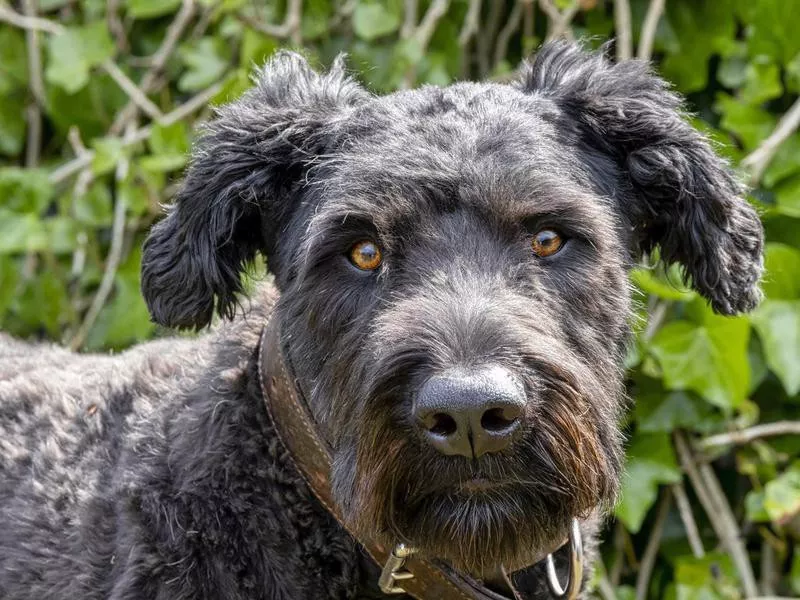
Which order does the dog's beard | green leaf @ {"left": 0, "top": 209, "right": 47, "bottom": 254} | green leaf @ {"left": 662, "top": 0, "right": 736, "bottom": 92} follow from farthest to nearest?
green leaf @ {"left": 0, "top": 209, "right": 47, "bottom": 254} < green leaf @ {"left": 662, "top": 0, "right": 736, "bottom": 92} < the dog's beard

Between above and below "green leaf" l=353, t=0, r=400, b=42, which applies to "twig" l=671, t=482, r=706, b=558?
below

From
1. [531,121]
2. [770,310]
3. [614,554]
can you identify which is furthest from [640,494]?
[531,121]

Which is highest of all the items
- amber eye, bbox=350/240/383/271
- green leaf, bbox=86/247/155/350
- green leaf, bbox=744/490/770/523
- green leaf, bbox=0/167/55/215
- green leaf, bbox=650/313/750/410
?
amber eye, bbox=350/240/383/271

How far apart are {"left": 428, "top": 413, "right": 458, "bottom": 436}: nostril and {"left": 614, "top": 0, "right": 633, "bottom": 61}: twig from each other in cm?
271

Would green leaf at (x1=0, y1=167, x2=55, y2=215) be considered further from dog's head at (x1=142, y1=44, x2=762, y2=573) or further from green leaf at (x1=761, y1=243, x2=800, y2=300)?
green leaf at (x1=761, y1=243, x2=800, y2=300)

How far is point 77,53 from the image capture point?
5.31 m

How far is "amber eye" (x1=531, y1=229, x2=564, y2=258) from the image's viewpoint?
96.8 inches

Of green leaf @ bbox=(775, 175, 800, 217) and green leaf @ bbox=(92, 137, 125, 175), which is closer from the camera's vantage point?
green leaf @ bbox=(775, 175, 800, 217)

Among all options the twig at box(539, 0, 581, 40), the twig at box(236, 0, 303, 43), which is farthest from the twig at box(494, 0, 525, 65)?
the twig at box(236, 0, 303, 43)

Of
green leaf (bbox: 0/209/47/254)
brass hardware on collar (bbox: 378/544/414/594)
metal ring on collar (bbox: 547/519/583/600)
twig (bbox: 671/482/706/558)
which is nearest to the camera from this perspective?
brass hardware on collar (bbox: 378/544/414/594)

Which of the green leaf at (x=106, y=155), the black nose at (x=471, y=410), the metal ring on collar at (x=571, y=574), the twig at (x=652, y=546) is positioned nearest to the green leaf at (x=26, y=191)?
the green leaf at (x=106, y=155)

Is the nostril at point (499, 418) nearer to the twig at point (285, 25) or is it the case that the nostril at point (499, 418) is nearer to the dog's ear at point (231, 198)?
the dog's ear at point (231, 198)

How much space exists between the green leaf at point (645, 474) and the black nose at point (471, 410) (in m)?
2.19

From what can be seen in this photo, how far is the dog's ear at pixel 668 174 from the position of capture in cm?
271
